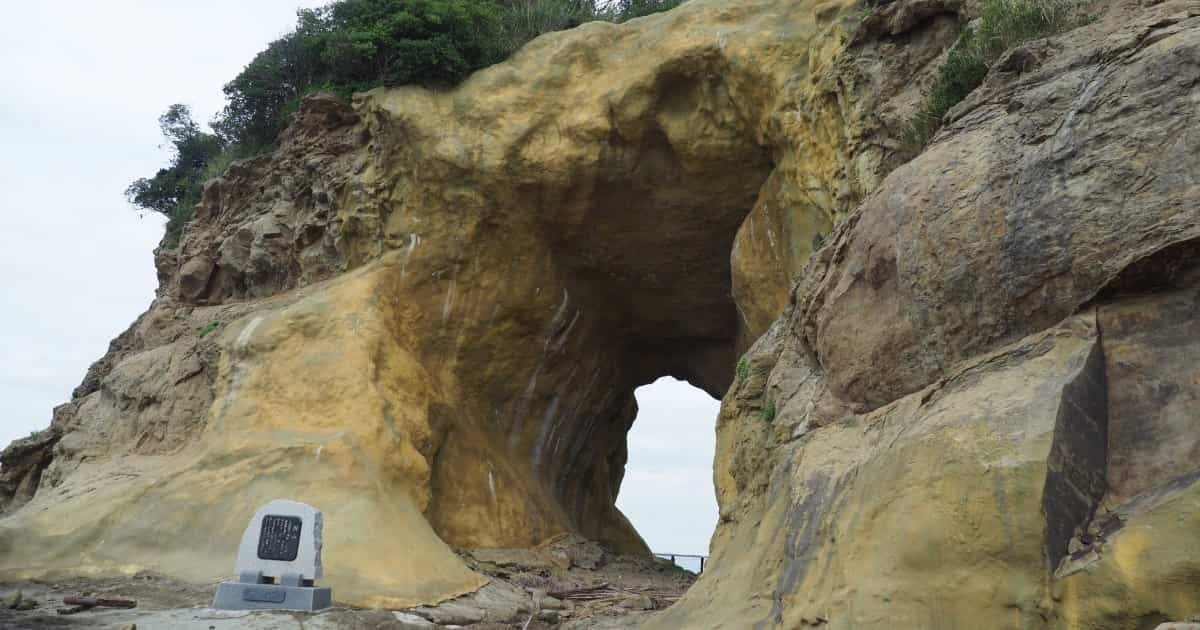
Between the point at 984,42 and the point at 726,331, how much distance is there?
10.1 m

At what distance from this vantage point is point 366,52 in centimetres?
1545

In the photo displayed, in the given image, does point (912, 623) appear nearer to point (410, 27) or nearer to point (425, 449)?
point (425, 449)

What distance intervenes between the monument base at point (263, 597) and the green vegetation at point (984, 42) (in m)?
7.54

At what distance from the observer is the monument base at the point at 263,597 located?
9.59 meters

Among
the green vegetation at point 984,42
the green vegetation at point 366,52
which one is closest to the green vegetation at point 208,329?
the green vegetation at point 366,52

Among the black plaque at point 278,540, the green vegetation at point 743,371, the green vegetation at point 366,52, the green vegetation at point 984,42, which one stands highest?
the green vegetation at point 366,52

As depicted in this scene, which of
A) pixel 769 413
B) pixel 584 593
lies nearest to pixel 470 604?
pixel 584 593

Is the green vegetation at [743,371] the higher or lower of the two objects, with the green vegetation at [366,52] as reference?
lower

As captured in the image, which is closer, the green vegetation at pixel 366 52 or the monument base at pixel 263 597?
the monument base at pixel 263 597

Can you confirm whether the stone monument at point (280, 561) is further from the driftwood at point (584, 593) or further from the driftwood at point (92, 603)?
the driftwood at point (584, 593)

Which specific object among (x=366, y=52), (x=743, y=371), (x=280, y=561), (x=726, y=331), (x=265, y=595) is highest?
(x=366, y=52)

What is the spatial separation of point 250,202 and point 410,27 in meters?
4.21

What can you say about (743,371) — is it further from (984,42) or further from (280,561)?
(280,561)

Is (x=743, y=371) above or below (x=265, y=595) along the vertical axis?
above
